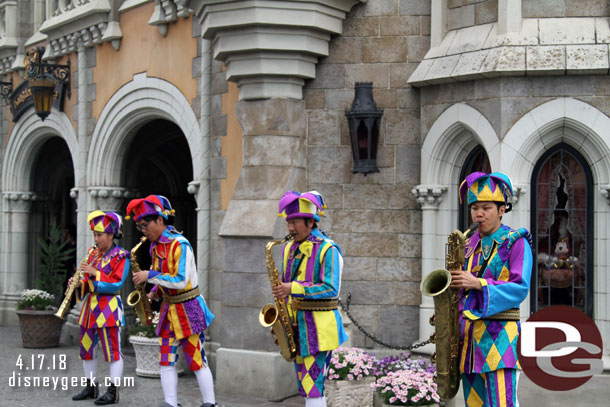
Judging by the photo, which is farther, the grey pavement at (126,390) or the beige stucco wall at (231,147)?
the beige stucco wall at (231,147)

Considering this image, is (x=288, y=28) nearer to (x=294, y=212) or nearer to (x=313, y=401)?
(x=294, y=212)

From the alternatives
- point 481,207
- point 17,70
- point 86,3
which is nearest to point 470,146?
point 481,207

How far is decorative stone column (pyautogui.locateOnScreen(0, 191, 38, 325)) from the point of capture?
1519 centimetres

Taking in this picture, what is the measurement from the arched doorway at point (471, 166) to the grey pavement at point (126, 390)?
1673mm

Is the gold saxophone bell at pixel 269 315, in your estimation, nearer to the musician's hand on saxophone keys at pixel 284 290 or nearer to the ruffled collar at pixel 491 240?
the musician's hand on saxophone keys at pixel 284 290

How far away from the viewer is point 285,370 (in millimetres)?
8930

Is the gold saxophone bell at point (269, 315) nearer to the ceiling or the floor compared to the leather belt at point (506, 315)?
nearer to the floor

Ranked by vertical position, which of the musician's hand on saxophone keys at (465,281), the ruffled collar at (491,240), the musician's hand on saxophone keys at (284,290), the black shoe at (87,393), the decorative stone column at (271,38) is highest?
the decorative stone column at (271,38)

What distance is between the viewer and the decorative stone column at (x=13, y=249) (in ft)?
49.8

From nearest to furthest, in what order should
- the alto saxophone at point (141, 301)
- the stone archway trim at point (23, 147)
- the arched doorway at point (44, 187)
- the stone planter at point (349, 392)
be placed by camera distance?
the alto saxophone at point (141, 301) → the stone planter at point (349, 392) → the stone archway trim at point (23, 147) → the arched doorway at point (44, 187)

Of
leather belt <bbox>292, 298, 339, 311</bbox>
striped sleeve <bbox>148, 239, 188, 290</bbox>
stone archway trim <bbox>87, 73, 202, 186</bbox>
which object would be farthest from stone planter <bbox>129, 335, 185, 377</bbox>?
leather belt <bbox>292, 298, 339, 311</bbox>

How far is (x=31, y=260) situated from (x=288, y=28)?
863 centimetres

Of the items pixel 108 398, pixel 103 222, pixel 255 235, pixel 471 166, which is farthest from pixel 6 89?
pixel 471 166
